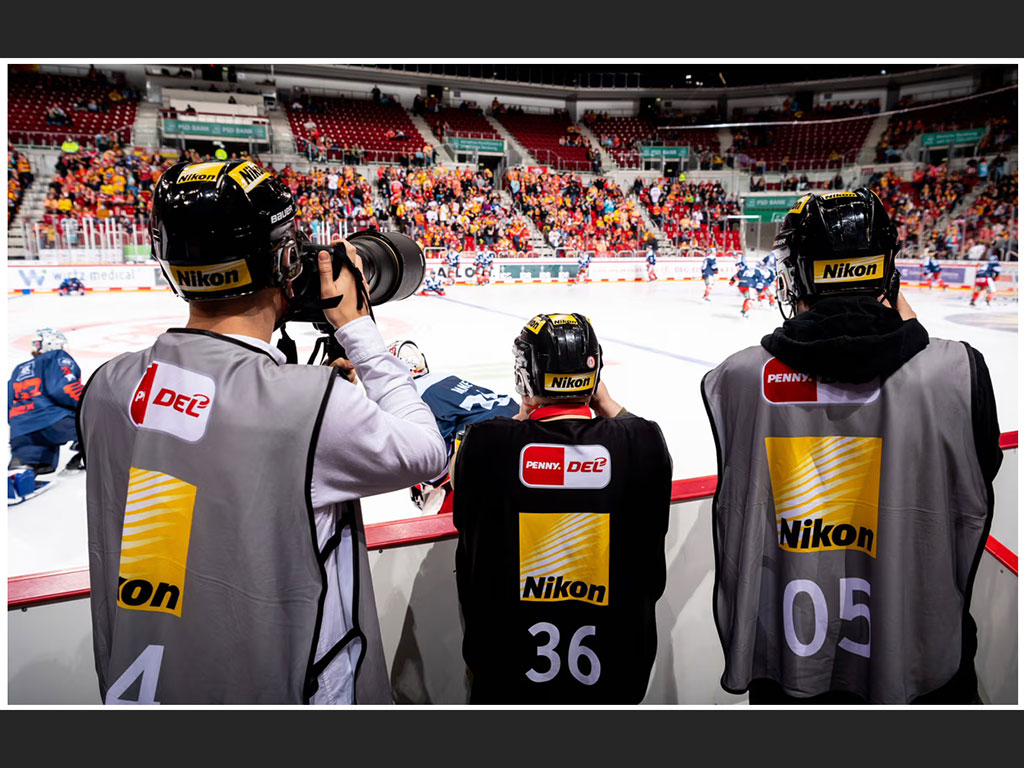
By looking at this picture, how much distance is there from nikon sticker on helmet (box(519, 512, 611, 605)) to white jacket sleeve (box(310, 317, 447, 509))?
369mm

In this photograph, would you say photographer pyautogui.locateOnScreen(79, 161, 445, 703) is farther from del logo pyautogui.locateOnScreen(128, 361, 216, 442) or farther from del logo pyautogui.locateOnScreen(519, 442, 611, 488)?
del logo pyautogui.locateOnScreen(519, 442, 611, 488)

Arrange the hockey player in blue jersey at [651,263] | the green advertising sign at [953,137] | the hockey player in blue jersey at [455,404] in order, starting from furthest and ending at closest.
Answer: the green advertising sign at [953,137]
the hockey player in blue jersey at [651,263]
the hockey player in blue jersey at [455,404]

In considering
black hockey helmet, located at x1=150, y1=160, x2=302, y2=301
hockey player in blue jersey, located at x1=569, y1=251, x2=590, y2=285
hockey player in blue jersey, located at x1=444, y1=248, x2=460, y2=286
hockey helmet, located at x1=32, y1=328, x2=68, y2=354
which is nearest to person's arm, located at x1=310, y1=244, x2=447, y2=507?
black hockey helmet, located at x1=150, y1=160, x2=302, y2=301

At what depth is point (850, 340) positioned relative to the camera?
1.43 m

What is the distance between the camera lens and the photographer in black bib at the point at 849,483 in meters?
1.46

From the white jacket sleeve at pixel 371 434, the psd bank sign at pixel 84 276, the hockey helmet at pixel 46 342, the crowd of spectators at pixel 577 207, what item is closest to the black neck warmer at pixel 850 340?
the white jacket sleeve at pixel 371 434

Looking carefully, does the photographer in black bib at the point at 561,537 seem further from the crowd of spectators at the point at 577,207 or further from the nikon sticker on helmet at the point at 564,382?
the crowd of spectators at the point at 577,207

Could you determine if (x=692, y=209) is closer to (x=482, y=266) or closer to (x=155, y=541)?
(x=482, y=266)

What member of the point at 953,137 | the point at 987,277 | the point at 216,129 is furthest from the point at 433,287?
the point at 953,137

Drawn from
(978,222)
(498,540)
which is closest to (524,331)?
(498,540)

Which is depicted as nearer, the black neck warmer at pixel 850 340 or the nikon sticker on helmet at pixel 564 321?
the black neck warmer at pixel 850 340

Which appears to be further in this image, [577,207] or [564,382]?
[577,207]

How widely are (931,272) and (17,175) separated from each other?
24246 millimetres

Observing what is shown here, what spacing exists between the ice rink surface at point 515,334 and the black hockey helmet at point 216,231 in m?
2.78
